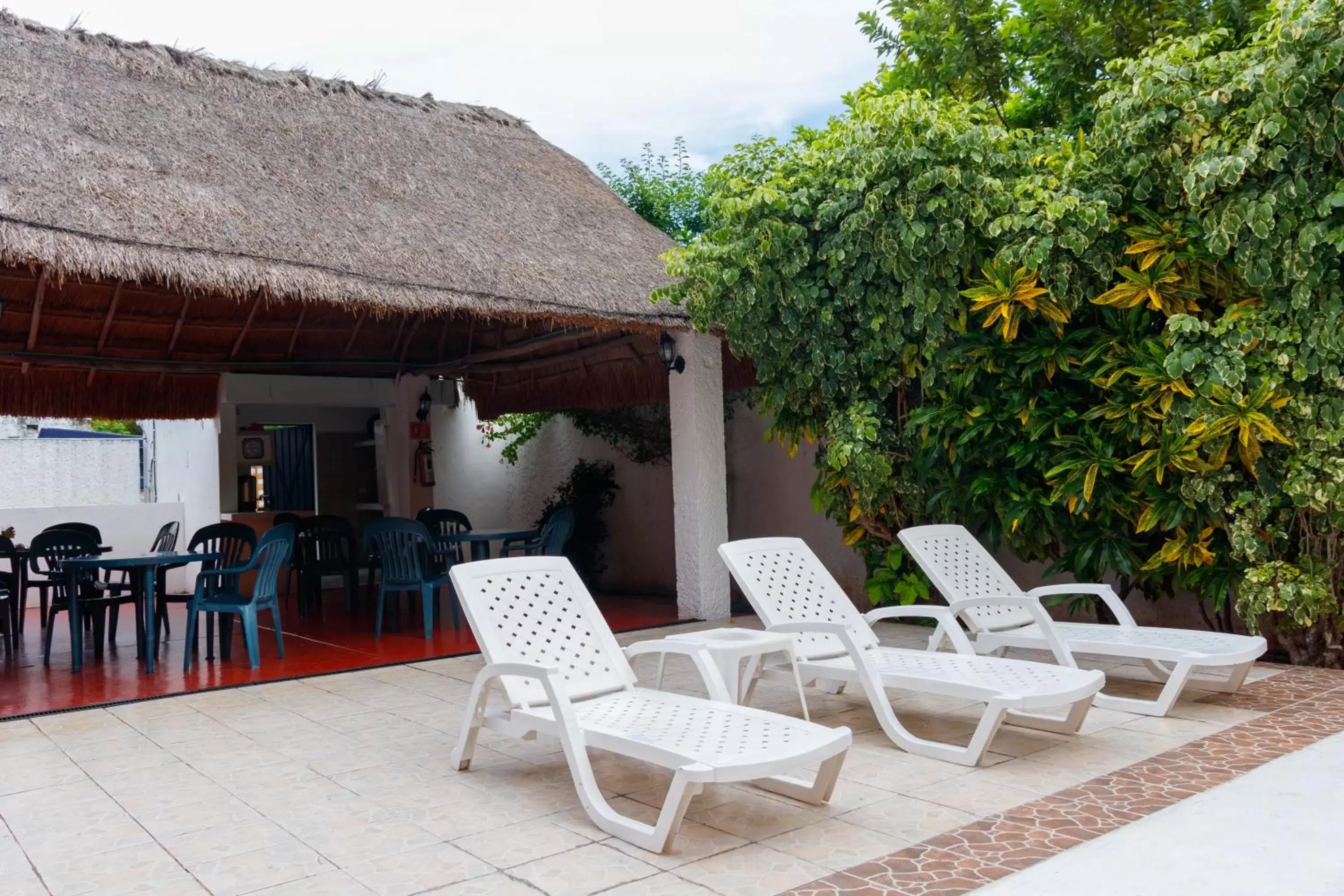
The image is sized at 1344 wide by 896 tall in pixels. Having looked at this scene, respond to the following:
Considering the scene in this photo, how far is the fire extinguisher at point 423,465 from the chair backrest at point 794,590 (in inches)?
283

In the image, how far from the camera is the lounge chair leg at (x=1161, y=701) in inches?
182

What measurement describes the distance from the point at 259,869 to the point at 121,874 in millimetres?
405

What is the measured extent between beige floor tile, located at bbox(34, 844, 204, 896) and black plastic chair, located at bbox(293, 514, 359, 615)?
5597 millimetres

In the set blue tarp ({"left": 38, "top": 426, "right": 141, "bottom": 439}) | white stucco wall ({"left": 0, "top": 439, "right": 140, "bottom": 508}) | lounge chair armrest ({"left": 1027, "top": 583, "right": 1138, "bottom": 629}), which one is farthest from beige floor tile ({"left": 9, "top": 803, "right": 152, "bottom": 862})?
blue tarp ({"left": 38, "top": 426, "right": 141, "bottom": 439})

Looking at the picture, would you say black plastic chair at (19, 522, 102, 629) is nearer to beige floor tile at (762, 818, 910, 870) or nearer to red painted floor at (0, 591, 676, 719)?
red painted floor at (0, 591, 676, 719)

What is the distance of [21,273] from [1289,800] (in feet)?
Result: 27.8

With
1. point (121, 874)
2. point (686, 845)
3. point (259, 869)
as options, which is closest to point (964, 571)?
point (686, 845)

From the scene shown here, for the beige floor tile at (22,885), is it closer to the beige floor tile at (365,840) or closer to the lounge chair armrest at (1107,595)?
the beige floor tile at (365,840)

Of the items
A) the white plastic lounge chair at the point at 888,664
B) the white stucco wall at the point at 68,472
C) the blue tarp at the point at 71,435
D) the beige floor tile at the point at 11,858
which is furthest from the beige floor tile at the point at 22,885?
the blue tarp at the point at 71,435

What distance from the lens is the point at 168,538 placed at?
8930 mm

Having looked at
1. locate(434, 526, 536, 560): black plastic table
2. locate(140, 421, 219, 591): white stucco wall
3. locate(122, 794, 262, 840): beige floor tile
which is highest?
locate(140, 421, 219, 591): white stucco wall

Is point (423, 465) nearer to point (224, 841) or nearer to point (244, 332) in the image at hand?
point (244, 332)

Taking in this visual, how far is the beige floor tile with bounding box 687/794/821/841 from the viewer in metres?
3.33

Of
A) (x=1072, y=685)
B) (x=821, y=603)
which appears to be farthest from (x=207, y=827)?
(x=1072, y=685)
